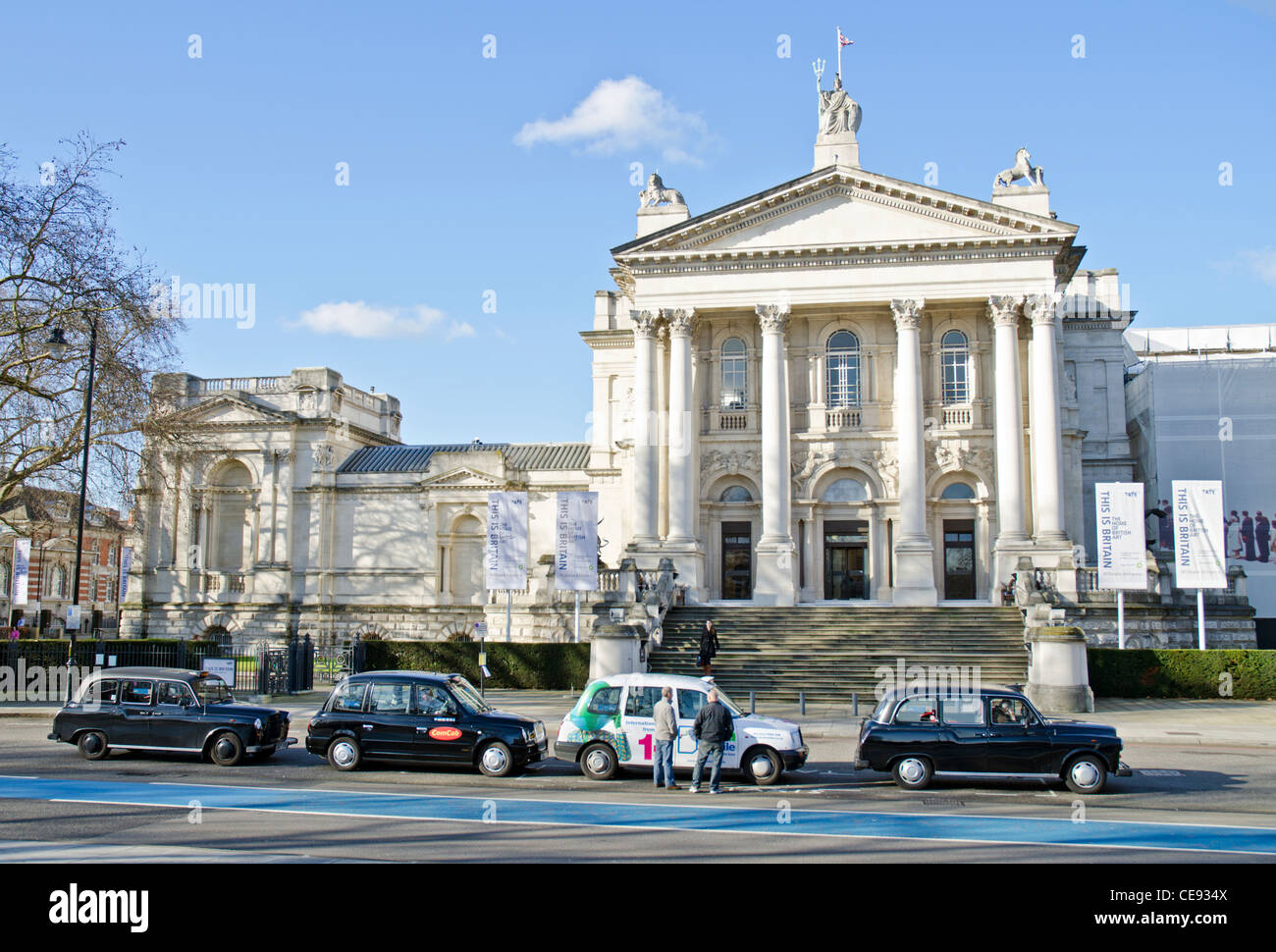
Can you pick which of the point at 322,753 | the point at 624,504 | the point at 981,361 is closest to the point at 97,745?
the point at 322,753

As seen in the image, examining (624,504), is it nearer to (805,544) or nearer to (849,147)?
(805,544)

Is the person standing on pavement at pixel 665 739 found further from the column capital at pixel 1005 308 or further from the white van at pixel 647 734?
the column capital at pixel 1005 308

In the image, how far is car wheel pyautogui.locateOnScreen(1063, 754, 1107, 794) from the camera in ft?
51.6

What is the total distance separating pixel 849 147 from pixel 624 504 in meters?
17.0

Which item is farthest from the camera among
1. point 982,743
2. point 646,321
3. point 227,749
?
point 646,321

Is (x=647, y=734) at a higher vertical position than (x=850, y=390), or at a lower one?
lower

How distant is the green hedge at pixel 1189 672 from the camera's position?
97.0 feet

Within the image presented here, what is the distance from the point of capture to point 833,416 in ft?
137

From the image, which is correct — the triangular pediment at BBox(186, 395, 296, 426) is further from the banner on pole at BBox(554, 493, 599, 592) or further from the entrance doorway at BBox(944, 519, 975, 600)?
the entrance doorway at BBox(944, 519, 975, 600)

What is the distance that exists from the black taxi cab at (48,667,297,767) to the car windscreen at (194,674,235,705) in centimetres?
4

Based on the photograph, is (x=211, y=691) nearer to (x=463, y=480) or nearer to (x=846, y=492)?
(x=846, y=492)

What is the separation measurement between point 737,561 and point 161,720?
1068 inches

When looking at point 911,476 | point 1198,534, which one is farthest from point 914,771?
point 911,476

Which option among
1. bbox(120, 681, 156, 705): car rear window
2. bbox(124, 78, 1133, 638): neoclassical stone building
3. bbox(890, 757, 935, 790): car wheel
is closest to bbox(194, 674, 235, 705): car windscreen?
bbox(120, 681, 156, 705): car rear window
